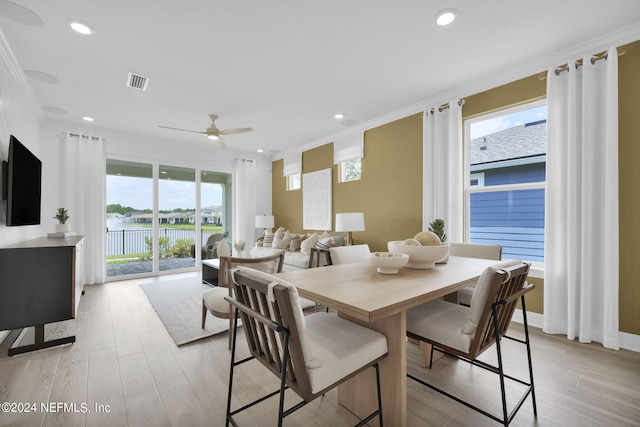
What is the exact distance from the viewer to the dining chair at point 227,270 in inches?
88.2

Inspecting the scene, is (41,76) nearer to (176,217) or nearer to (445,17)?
(176,217)

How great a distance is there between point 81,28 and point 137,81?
34.4 inches

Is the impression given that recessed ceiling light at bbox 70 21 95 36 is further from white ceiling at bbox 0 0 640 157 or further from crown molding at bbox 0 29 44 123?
crown molding at bbox 0 29 44 123

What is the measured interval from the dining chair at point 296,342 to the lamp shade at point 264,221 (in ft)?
16.2

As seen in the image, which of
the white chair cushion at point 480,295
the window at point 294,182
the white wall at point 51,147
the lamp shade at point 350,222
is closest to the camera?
the white chair cushion at point 480,295

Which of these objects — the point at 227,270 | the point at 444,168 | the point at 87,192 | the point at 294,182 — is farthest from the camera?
the point at 294,182

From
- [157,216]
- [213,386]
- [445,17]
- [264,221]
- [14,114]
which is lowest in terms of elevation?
[213,386]

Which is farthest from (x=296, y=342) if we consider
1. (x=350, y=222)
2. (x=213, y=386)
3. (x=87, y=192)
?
(x=87, y=192)

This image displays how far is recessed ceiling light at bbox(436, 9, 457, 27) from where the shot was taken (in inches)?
81.3

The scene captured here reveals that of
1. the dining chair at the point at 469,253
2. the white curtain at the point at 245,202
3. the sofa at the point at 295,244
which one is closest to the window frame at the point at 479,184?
the dining chair at the point at 469,253

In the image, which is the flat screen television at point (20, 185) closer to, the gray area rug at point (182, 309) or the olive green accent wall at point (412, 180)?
the gray area rug at point (182, 309)

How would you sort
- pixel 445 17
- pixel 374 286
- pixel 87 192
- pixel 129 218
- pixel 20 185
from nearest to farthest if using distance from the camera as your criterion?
pixel 374 286 < pixel 445 17 < pixel 20 185 < pixel 87 192 < pixel 129 218

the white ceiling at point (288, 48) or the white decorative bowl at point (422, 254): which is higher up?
the white ceiling at point (288, 48)

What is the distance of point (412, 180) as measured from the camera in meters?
3.90
